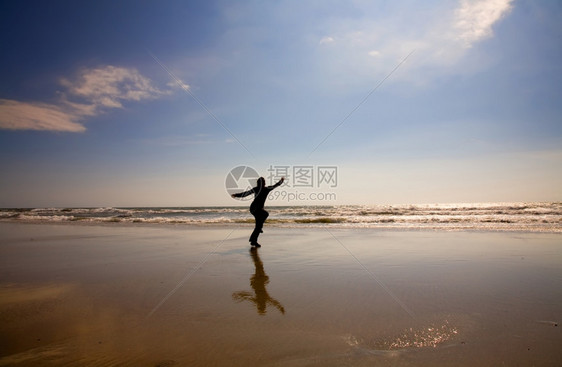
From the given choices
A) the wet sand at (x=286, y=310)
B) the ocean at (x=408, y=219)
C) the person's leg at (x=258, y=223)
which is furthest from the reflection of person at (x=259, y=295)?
the ocean at (x=408, y=219)

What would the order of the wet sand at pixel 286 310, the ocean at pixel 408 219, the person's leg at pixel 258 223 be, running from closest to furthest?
the wet sand at pixel 286 310 → the person's leg at pixel 258 223 → the ocean at pixel 408 219

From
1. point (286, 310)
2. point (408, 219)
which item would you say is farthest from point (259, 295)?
point (408, 219)

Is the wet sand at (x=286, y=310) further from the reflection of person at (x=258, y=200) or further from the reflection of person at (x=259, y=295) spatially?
the reflection of person at (x=258, y=200)

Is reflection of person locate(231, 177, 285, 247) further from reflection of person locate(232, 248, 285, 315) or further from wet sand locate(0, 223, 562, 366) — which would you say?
reflection of person locate(232, 248, 285, 315)

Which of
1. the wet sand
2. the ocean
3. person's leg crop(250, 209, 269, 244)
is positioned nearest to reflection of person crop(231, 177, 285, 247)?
person's leg crop(250, 209, 269, 244)

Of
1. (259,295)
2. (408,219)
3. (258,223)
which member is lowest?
(259,295)

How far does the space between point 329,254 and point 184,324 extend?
518 centimetres

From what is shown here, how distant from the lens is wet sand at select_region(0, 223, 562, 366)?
9.39 feet

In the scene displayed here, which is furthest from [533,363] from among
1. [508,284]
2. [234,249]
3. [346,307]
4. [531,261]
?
[234,249]

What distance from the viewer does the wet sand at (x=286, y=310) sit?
2.86 m

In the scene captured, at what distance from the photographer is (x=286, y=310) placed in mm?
4027

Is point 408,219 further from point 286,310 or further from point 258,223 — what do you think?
point 286,310

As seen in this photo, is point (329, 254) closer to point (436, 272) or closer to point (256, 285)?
point (436, 272)

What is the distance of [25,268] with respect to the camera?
686 cm
